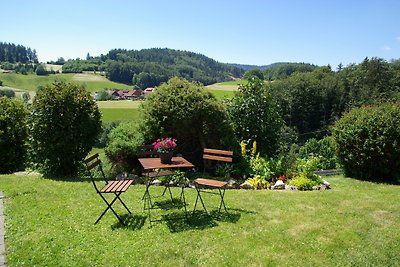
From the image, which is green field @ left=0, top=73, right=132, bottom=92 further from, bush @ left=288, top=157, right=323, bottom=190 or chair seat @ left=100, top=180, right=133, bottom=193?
chair seat @ left=100, top=180, right=133, bottom=193

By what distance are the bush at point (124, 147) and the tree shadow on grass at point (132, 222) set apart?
3377 millimetres

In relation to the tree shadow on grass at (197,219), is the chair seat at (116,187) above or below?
above

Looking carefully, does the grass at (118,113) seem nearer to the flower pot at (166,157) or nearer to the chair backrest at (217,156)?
the chair backrest at (217,156)

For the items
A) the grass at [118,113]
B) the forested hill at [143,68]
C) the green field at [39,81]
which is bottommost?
the grass at [118,113]

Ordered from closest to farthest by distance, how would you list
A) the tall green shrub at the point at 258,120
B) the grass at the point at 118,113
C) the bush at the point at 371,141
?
the bush at the point at 371,141 < the tall green shrub at the point at 258,120 < the grass at the point at 118,113

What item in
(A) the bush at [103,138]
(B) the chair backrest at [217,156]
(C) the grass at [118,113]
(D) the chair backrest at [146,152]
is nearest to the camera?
(B) the chair backrest at [217,156]

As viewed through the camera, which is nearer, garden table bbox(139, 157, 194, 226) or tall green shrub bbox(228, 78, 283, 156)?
garden table bbox(139, 157, 194, 226)

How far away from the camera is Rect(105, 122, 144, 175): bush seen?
9.93m

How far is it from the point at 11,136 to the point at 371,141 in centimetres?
1196

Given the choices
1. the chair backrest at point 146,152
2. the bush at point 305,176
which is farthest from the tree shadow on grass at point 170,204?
the bush at point 305,176

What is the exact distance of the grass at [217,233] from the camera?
5.05 m

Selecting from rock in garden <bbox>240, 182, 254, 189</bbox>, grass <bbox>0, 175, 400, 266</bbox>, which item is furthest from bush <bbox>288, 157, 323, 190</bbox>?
rock in garden <bbox>240, 182, 254, 189</bbox>

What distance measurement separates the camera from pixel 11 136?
1240 centimetres

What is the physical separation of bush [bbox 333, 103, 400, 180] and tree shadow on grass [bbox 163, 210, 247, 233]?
4.83m
